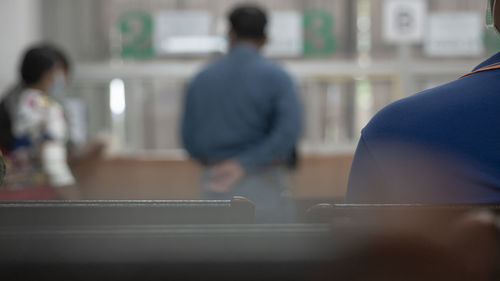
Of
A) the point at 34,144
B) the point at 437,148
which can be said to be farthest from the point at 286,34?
the point at 437,148

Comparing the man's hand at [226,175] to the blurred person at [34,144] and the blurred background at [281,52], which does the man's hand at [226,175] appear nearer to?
the blurred person at [34,144]

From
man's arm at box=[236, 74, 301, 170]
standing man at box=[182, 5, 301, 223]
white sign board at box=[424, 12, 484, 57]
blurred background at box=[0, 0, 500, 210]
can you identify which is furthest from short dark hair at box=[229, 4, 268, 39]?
white sign board at box=[424, 12, 484, 57]

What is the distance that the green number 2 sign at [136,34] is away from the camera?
13.9ft

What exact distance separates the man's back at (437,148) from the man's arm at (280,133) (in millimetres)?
1474

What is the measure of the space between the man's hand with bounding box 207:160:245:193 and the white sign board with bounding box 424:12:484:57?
98.9 inches

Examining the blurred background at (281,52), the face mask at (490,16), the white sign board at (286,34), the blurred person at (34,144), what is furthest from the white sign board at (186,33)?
the face mask at (490,16)

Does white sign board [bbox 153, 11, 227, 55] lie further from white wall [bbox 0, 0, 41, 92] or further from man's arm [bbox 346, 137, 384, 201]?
man's arm [bbox 346, 137, 384, 201]

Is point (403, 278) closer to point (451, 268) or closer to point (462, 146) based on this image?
point (451, 268)

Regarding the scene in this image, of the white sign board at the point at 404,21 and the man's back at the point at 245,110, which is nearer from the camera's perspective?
the man's back at the point at 245,110

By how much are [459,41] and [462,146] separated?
152 inches

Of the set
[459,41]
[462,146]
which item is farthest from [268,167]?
[459,41]

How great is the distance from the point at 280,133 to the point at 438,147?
154cm

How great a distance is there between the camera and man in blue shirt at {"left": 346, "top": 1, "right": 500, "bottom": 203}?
65cm

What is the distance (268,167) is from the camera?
7.42ft
